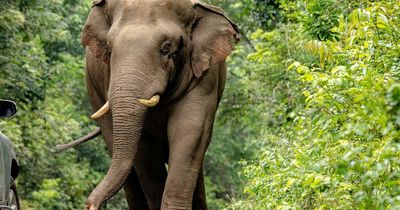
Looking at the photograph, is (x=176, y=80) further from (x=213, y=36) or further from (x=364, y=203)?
(x=364, y=203)

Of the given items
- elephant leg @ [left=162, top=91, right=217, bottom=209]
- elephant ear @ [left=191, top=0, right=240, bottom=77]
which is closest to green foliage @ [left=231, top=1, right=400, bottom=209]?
elephant leg @ [left=162, top=91, right=217, bottom=209]

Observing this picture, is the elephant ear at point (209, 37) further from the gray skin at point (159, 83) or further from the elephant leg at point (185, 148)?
the elephant leg at point (185, 148)

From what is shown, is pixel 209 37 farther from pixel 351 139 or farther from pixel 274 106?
pixel 274 106

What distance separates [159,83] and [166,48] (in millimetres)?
305

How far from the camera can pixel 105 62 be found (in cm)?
1015

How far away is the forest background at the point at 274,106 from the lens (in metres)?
7.25

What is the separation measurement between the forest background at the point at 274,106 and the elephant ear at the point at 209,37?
72 centimetres

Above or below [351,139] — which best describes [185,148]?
below

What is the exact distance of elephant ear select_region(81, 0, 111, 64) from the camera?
400 inches

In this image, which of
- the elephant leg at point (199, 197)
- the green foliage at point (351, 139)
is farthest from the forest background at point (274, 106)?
the elephant leg at point (199, 197)

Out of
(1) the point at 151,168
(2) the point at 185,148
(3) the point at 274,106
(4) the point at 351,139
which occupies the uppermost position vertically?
(4) the point at 351,139

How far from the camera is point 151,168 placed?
10555 mm

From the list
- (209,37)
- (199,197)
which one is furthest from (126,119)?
(199,197)

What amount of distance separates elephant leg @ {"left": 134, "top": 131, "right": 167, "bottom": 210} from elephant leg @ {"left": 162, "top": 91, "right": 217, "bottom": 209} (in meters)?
0.54
